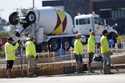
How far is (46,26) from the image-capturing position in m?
41.8

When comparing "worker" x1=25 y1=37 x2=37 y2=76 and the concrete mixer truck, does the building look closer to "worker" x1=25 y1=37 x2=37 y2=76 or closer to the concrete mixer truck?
the concrete mixer truck

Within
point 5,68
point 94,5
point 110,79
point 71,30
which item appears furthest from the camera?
point 94,5

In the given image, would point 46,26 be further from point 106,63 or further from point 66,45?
point 106,63

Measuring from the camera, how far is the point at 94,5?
330 feet

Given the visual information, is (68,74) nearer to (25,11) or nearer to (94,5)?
(25,11)

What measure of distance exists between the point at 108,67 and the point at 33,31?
1730 cm

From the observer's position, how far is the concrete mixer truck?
1598 inches

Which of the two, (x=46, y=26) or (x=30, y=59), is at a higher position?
(x=46, y=26)

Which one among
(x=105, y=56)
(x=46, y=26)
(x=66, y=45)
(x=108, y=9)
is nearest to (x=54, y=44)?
(x=66, y=45)

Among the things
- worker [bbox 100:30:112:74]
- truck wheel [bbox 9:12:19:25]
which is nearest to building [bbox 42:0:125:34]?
truck wheel [bbox 9:12:19:25]

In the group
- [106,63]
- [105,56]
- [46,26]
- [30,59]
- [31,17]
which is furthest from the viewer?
[46,26]

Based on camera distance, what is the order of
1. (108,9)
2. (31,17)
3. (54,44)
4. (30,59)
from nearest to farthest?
(30,59), (31,17), (54,44), (108,9)

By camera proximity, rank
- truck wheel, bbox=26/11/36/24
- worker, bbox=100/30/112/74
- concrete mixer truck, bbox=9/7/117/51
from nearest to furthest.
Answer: worker, bbox=100/30/112/74 < truck wheel, bbox=26/11/36/24 < concrete mixer truck, bbox=9/7/117/51

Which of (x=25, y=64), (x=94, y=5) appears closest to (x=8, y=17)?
(x=25, y=64)
